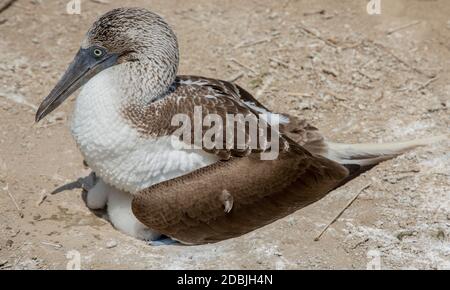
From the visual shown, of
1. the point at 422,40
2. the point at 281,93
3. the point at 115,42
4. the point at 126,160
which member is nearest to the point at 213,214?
the point at 126,160

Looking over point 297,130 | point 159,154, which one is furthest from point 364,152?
point 159,154

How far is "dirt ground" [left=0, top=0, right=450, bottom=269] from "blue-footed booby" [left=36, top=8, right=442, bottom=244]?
0.65 ft

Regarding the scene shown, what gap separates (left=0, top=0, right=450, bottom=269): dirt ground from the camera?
650 centimetres

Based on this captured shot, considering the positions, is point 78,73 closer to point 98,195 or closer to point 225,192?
point 98,195

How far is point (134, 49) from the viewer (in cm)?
686

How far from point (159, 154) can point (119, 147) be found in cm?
34

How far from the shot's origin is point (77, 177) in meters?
7.79

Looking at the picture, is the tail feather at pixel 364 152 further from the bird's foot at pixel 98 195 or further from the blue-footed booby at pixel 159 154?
the bird's foot at pixel 98 195

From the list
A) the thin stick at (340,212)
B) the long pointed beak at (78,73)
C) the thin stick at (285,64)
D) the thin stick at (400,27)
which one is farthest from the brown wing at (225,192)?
the thin stick at (400,27)

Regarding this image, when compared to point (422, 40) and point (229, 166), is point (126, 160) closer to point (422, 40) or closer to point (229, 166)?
point (229, 166)

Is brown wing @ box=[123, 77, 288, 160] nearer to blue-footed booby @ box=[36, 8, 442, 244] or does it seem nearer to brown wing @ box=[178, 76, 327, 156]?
blue-footed booby @ box=[36, 8, 442, 244]

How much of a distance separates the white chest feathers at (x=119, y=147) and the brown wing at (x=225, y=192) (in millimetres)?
170

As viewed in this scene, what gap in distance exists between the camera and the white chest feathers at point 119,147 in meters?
6.59
